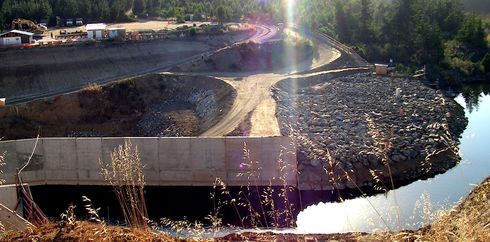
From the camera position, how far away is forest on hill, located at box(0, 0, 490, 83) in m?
56.3

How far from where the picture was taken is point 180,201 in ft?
83.0

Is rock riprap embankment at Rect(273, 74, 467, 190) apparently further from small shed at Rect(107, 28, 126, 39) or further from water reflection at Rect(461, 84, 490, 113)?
small shed at Rect(107, 28, 126, 39)

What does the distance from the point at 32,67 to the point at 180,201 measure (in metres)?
27.8

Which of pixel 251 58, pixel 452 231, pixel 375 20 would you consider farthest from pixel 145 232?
pixel 375 20

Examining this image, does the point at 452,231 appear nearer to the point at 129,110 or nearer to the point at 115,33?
the point at 129,110

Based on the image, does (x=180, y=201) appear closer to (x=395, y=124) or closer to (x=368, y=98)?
(x=395, y=124)

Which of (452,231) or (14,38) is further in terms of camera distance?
(14,38)

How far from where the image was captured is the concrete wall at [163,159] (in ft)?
85.9

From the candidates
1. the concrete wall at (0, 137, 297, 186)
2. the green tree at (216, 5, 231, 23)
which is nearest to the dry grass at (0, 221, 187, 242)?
the concrete wall at (0, 137, 297, 186)

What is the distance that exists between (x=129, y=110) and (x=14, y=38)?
16.8 meters

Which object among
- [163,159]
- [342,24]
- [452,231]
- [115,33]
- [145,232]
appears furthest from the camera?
[342,24]

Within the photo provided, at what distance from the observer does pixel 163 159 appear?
26.7 metres

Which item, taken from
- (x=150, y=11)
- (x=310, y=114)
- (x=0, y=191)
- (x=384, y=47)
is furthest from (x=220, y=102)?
(x=150, y=11)

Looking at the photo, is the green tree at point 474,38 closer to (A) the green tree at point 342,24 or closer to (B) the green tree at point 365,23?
(B) the green tree at point 365,23
